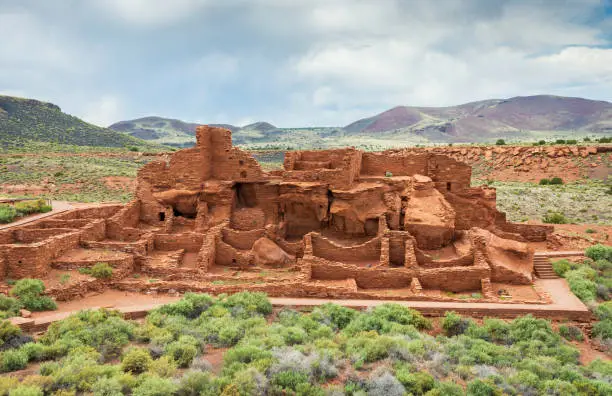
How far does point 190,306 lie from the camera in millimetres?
11500

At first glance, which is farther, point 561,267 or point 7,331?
point 561,267

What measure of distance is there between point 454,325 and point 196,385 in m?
7.56

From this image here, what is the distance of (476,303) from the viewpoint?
485 inches

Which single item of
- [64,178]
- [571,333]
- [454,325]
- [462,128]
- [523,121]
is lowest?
[571,333]

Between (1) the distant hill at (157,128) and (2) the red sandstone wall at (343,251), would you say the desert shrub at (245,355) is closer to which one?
(2) the red sandstone wall at (343,251)

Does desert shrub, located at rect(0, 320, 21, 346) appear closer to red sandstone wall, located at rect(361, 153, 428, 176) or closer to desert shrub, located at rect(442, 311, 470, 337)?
desert shrub, located at rect(442, 311, 470, 337)

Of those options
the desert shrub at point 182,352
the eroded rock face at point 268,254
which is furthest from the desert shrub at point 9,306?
the eroded rock face at point 268,254

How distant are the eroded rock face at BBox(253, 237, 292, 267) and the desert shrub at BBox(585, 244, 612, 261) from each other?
13.0m

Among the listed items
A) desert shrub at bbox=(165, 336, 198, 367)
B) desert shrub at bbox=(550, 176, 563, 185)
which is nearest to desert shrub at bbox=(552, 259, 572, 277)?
desert shrub at bbox=(165, 336, 198, 367)

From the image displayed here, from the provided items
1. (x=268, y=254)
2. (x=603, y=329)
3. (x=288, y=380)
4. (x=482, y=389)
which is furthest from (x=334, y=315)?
(x=603, y=329)

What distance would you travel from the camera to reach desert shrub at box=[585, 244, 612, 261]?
53.4 feet

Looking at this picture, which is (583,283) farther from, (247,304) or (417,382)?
(247,304)

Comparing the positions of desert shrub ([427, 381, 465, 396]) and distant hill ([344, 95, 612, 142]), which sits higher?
distant hill ([344, 95, 612, 142])

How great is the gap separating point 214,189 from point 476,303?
39.5ft
